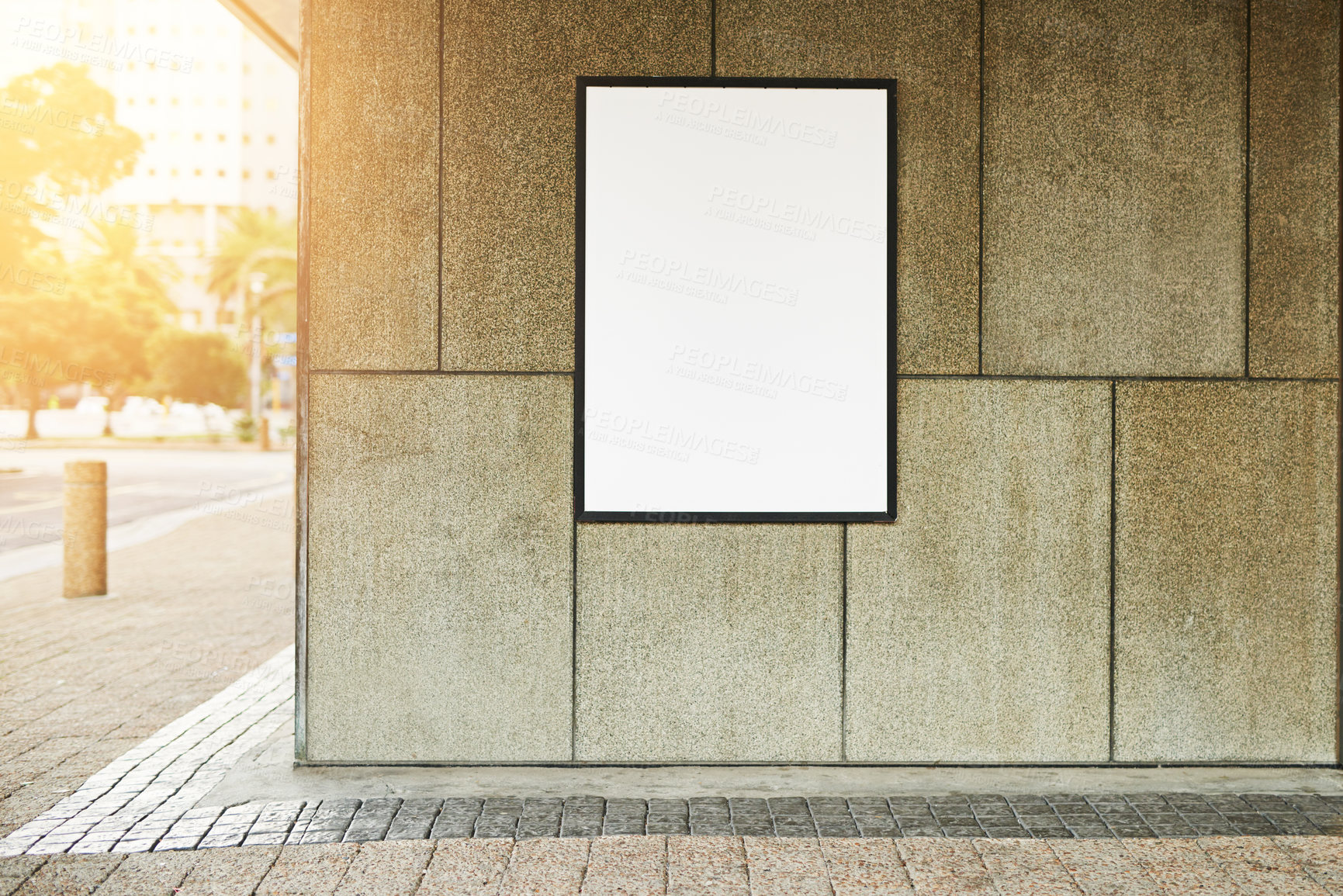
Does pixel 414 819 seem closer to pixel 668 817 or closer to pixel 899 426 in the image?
pixel 668 817

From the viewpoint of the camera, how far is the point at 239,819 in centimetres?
429

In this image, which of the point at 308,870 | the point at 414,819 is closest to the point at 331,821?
the point at 414,819

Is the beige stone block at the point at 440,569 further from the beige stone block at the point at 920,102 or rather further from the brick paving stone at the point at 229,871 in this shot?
the beige stone block at the point at 920,102

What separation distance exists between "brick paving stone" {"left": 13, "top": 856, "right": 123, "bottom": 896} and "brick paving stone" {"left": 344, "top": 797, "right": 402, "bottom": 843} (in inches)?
33.6

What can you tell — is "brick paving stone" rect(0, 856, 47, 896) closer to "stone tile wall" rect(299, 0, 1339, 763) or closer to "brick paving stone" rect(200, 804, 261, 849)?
"brick paving stone" rect(200, 804, 261, 849)

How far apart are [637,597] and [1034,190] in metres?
2.75

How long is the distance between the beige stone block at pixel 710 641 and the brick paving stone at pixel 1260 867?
165 centimetres

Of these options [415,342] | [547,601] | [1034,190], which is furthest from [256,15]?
[1034,190]

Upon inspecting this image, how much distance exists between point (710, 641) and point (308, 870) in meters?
2.01

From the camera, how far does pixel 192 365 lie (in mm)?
52031

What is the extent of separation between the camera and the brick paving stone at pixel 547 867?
3618mm

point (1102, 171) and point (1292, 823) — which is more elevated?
point (1102, 171)

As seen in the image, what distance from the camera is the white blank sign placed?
16.0ft

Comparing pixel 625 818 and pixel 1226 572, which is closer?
pixel 625 818
